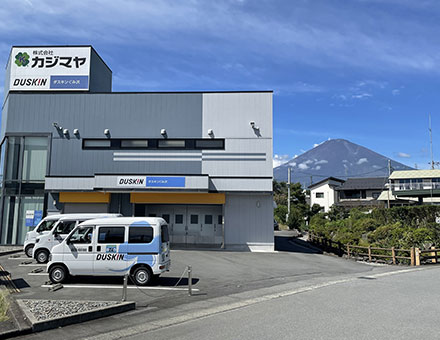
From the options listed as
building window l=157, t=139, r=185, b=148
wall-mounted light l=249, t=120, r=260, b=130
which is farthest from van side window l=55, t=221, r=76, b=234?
wall-mounted light l=249, t=120, r=260, b=130

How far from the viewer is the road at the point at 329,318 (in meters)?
6.78

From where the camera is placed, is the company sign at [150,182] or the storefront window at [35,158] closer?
the company sign at [150,182]

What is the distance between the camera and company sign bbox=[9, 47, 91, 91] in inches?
1001

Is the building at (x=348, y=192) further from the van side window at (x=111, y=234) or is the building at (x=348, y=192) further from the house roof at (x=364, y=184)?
the van side window at (x=111, y=234)

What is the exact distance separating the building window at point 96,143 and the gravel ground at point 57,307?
1639 cm

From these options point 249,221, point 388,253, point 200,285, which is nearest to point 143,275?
point 200,285

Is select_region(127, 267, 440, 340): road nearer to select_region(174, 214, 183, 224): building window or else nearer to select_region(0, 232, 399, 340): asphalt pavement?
select_region(0, 232, 399, 340): asphalt pavement

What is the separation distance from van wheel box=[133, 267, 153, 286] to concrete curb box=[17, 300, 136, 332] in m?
2.63

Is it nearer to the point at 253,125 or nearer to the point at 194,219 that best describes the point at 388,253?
the point at 253,125

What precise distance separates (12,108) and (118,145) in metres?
7.77

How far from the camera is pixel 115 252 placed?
1163cm

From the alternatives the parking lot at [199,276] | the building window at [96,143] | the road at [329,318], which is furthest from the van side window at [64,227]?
the building window at [96,143]

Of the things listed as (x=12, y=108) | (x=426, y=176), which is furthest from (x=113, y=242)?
(x=426, y=176)

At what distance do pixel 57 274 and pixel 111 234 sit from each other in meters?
2.06
